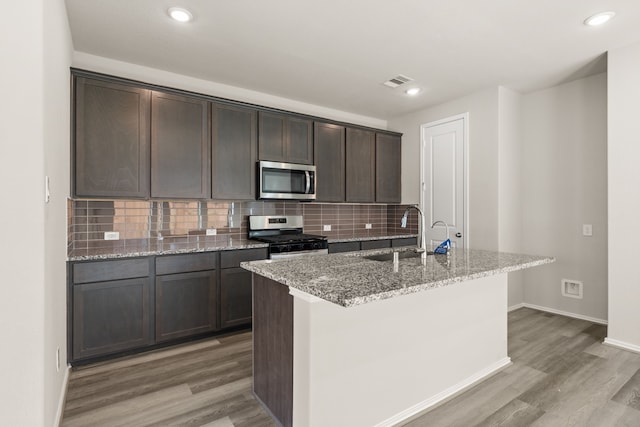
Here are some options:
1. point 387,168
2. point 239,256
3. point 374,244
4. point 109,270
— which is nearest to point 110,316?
point 109,270

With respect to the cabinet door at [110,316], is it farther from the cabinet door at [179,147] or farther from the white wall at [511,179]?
the white wall at [511,179]

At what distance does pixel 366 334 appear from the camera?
5.90ft

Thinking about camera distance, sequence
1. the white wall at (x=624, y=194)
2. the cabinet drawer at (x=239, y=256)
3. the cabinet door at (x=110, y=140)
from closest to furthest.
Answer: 1. the cabinet door at (x=110, y=140)
2. the white wall at (x=624, y=194)
3. the cabinet drawer at (x=239, y=256)

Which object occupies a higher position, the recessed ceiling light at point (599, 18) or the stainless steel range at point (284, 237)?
the recessed ceiling light at point (599, 18)

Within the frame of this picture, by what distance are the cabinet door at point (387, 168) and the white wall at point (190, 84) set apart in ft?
2.17

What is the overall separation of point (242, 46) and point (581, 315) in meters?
4.36

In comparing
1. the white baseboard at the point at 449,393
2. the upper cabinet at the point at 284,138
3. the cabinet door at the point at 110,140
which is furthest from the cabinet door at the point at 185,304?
the white baseboard at the point at 449,393

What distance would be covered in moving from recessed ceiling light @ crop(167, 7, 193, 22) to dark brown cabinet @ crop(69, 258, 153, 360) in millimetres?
1853

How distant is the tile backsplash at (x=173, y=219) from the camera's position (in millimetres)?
3000

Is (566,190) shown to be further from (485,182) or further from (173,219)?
(173,219)

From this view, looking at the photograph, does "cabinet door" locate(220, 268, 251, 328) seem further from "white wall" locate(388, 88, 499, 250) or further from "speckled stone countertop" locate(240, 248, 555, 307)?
"white wall" locate(388, 88, 499, 250)

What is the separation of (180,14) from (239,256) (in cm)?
200

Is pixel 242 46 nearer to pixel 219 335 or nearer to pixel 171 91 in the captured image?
pixel 171 91

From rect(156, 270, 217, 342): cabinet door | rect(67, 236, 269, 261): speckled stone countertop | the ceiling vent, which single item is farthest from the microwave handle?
rect(156, 270, 217, 342): cabinet door
